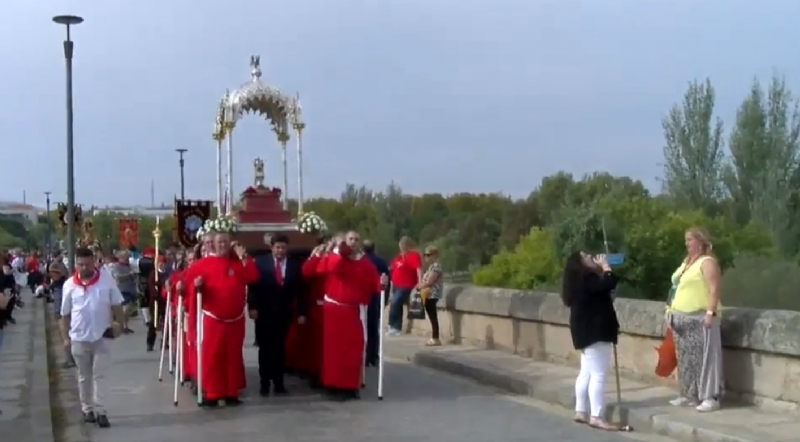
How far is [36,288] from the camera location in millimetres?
44875

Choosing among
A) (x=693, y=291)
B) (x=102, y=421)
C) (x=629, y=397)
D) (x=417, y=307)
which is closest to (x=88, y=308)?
(x=102, y=421)

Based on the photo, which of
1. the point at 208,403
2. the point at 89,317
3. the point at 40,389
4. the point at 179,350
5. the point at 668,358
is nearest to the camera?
the point at 89,317

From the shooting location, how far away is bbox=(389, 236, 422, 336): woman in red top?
18500 mm

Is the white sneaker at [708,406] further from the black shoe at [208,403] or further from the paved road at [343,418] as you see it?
the black shoe at [208,403]

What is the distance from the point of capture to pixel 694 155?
3775cm

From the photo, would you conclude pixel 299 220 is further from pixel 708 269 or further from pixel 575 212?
pixel 575 212

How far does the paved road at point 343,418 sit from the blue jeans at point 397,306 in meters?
4.64

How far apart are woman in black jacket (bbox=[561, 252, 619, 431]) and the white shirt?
4412 millimetres

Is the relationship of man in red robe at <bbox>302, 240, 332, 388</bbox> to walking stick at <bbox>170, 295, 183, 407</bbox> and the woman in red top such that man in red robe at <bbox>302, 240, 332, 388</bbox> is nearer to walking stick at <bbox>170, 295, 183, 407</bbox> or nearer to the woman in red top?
walking stick at <bbox>170, 295, 183, 407</bbox>

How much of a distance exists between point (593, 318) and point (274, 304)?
4.09 m

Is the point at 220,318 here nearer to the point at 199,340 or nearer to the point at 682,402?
the point at 199,340

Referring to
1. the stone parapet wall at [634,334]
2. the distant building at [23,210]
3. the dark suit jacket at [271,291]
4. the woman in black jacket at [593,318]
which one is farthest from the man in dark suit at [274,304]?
the distant building at [23,210]

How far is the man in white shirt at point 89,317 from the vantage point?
35.1 feet

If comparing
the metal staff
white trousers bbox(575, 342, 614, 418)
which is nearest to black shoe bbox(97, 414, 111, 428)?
the metal staff
